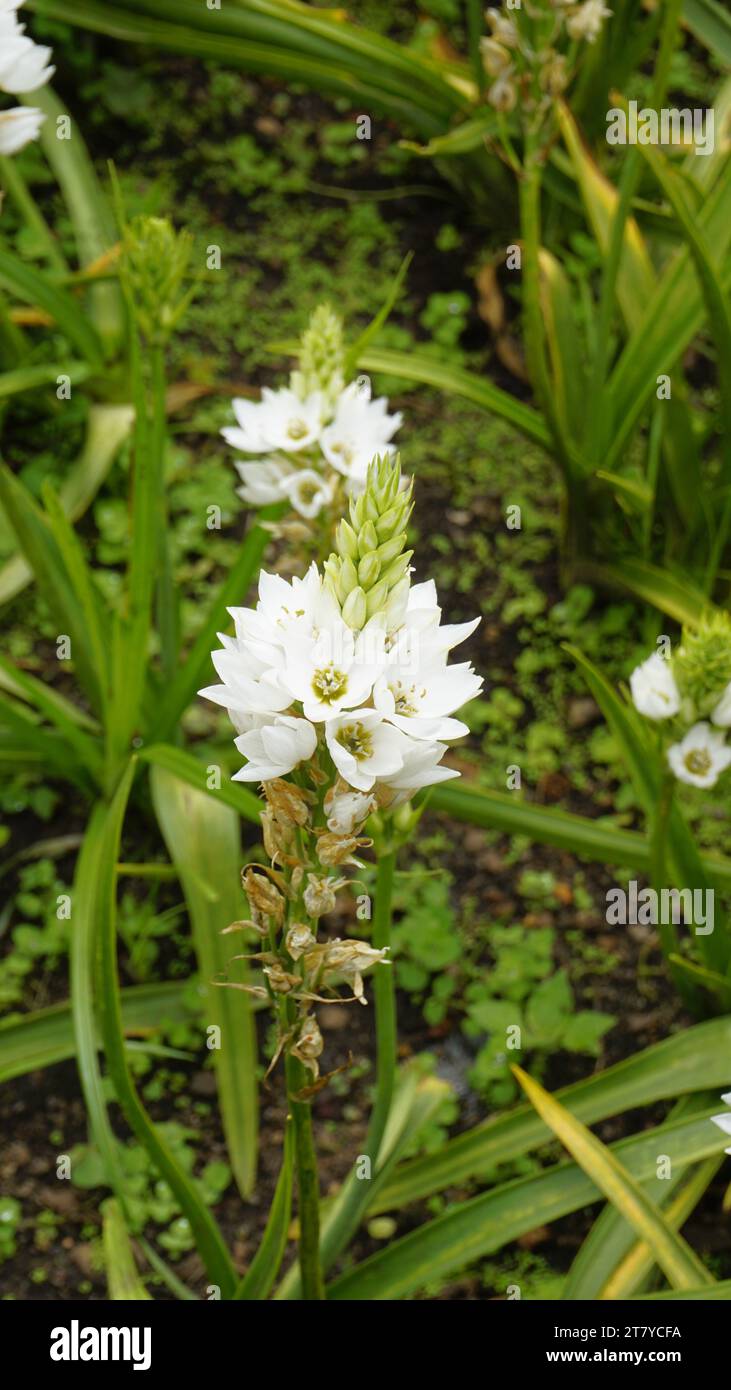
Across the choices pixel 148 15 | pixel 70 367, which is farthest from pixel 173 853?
pixel 148 15

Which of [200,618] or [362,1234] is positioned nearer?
[362,1234]

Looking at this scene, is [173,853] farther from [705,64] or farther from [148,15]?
[705,64]

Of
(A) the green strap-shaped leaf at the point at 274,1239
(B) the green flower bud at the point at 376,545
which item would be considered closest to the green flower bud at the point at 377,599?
(B) the green flower bud at the point at 376,545

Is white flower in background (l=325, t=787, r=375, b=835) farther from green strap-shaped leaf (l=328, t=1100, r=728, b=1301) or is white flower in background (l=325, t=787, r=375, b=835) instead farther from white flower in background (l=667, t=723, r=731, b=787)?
green strap-shaped leaf (l=328, t=1100, r=728, b=1301)

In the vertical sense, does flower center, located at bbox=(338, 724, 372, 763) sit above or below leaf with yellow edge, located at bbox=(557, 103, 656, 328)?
below

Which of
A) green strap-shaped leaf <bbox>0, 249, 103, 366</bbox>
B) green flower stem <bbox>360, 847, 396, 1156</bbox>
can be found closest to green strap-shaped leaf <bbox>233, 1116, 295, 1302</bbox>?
green flower stem <bbox>360, 847, 396, 1156</bbox>

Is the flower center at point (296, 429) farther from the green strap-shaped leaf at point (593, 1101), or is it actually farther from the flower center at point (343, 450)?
the green strap-shaped leaf at point (593, 1101)


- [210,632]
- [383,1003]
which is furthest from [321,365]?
[383,1003]
